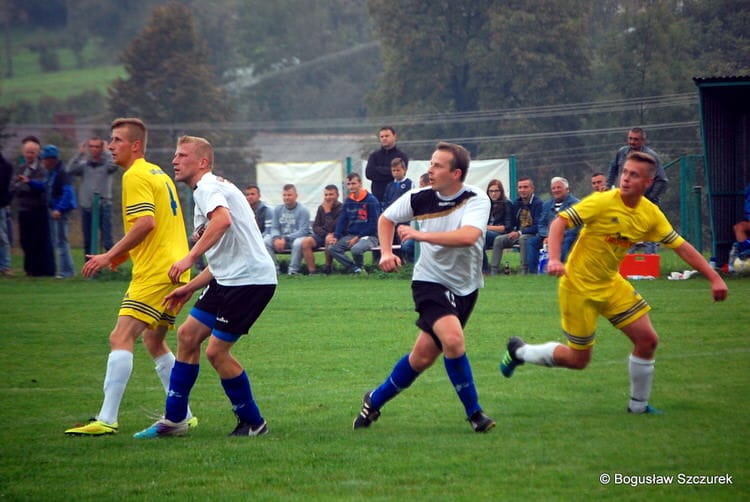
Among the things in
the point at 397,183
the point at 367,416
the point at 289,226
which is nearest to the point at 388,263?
the point at 367,416

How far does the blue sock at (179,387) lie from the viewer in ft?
23.2

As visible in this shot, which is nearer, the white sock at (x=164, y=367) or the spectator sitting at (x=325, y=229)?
the white sock at (x=164, y=367)

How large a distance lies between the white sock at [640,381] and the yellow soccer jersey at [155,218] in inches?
129

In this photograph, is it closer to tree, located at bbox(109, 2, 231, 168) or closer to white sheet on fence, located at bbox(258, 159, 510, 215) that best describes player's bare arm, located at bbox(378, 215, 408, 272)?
white sheet on fence, located at bbox(258, 159, 510, 215)

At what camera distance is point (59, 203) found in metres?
18.2

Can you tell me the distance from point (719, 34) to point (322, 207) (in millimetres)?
24283

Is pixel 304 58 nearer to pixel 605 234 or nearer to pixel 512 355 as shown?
→ pixel 512 355

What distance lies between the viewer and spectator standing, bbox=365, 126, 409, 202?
1823 centimetres

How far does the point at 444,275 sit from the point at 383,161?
11554 mm

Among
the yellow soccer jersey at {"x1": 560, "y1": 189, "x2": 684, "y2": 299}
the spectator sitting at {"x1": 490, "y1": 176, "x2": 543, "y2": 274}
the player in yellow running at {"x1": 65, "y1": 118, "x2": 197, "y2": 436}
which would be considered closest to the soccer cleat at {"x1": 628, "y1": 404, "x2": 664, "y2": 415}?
the yellow soccer jersey at {"x1": 560, "y1": 189, "x2": 684, "y2": 299}

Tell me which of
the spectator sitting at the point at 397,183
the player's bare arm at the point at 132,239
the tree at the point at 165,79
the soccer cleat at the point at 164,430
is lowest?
the soccer cleat at the point at 164,430

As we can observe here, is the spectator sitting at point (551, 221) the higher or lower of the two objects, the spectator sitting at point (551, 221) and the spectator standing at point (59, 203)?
the lower

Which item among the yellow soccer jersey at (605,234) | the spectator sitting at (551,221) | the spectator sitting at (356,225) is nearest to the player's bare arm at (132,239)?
the yellow soccer jersey at (605,234)

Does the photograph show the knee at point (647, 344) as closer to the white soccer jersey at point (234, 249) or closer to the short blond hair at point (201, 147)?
the white soccer jersey at point (234, 249)
